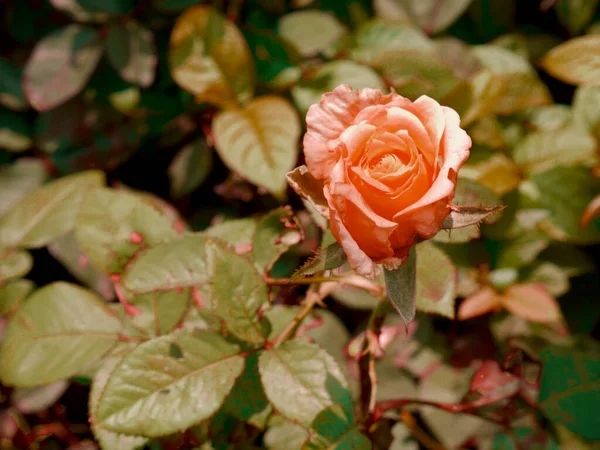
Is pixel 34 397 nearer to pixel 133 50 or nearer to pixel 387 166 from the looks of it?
pixel 133 50

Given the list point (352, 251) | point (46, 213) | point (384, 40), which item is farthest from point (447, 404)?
point (46, 213)

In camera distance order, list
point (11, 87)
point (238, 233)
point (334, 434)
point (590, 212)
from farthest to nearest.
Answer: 1. point (11, 87)
2. point (590, 212)
3. point (238, 233)
4. point (334, 434)

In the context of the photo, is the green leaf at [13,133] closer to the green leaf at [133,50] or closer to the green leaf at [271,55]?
the green leaf at [133,50]

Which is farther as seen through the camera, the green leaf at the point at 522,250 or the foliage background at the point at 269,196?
the green leaf at the point at 522,250

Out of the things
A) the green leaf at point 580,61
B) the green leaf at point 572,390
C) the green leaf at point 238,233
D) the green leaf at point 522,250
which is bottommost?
the green leaf at point 572,390

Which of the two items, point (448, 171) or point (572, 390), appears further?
point (572, 390)

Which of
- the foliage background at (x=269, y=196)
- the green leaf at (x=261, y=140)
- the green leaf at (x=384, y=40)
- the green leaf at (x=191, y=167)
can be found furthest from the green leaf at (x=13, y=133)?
the green leaf at (x=384, y=40)

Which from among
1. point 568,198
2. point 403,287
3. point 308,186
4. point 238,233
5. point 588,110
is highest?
point 308,186
